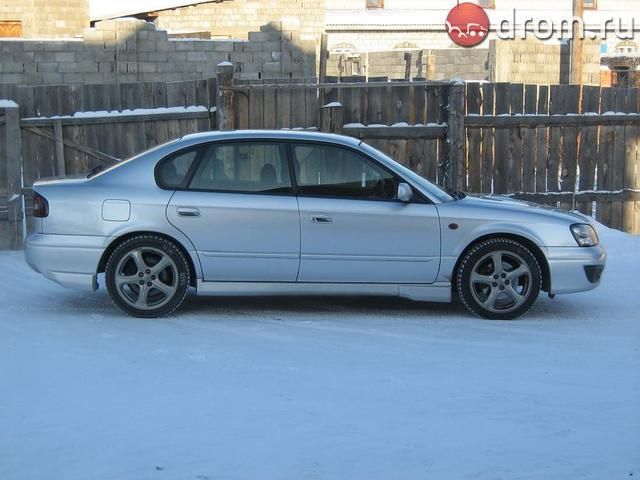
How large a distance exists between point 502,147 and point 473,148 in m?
0.39

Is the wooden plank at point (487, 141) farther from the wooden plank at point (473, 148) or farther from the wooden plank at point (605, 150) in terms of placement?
the wooden plank at point (605, 150)

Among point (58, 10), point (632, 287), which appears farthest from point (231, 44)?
point (632, 287)

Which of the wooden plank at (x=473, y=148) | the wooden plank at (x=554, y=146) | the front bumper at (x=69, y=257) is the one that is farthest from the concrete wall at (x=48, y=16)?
the front bumper at (x=69, y=257)

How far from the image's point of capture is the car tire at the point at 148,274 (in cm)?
711

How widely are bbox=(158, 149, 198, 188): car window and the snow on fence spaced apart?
321 cm

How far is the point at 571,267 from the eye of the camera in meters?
7.24

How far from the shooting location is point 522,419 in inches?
190

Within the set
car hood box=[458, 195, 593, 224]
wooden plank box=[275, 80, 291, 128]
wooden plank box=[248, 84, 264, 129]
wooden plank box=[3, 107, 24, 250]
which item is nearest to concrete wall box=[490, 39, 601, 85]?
wooden plank box=[275, 80, 291, 128]

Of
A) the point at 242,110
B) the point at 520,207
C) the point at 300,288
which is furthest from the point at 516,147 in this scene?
the point at 300,288

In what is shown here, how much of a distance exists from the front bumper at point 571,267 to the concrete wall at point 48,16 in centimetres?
1857

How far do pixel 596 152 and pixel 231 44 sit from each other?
9181 millimetres

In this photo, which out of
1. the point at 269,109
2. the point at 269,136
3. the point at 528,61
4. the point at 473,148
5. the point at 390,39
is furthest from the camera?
the point at 390,39

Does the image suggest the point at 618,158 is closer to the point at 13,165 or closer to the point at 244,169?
the point at 244,169

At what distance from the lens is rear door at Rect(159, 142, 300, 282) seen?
7.12 metres
